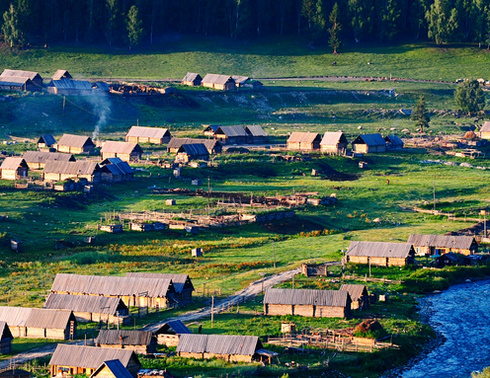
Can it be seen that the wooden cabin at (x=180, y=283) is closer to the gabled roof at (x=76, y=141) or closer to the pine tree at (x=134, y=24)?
the gabled roof at (x=76, y=141)

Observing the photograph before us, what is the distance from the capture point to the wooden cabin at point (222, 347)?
63.3 m

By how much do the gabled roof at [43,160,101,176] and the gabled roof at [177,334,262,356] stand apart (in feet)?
182

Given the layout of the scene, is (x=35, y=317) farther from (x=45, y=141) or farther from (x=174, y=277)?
(x=45, y=141)

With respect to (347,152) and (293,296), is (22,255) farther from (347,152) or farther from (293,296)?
(347,152)

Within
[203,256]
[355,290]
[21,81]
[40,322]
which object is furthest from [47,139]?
[40,322]

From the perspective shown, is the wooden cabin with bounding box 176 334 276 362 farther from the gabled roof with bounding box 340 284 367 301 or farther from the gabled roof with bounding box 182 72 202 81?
the gabled roof with bounding box 182 72 202 81

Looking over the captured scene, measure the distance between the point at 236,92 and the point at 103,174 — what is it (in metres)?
65.7

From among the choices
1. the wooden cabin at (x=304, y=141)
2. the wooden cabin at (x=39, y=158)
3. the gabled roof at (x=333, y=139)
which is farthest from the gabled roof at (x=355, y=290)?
the wooden cabin at (x=304, y=141)

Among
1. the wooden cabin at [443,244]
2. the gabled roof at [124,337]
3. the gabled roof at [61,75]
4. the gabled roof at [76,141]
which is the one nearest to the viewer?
the gabled roof at [124,337]

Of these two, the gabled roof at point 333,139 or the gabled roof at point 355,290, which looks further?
the gabled roof at point 333,139

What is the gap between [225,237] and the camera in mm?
98688

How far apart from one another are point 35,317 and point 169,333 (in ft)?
28.2

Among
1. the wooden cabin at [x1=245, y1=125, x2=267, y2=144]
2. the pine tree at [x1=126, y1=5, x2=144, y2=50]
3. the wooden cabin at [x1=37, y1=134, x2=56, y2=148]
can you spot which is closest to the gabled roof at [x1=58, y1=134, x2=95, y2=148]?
the wooden cabin at [x1=37, y1=134, x2=56, y2=148]

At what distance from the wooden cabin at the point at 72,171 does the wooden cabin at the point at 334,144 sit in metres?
35.7
